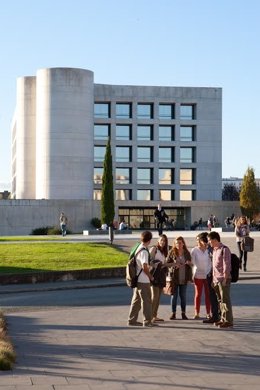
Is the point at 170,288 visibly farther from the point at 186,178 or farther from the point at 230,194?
the point at 230,194

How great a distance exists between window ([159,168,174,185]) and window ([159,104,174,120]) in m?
6.53

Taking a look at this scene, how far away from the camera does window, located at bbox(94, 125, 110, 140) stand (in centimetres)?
9381

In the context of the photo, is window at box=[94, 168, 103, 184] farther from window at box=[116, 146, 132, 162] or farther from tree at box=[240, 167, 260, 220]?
tree at box=[240, 167, 260, 220]

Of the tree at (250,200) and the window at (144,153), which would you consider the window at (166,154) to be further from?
the tree at (250,200)

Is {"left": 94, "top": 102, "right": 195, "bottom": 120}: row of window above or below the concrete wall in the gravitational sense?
above

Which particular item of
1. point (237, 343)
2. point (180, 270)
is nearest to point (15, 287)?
point (180, 270)

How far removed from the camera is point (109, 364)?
10.1 metres

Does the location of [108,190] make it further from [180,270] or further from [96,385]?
[96,385]

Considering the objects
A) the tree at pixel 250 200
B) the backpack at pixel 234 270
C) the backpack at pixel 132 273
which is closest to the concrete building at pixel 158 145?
the tree at pixel 250 200

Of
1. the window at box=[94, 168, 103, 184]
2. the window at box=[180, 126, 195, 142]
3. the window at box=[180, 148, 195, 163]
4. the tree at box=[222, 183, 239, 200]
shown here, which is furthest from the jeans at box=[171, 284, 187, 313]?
the tree at box=[222, 183, 239, 200]

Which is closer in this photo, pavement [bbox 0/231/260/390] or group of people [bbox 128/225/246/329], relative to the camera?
pavement [bbox 0/231/260/390]

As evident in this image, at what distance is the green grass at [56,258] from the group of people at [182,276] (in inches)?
435

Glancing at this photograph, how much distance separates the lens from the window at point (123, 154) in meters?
93.8

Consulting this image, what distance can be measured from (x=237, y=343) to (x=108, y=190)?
48454 mm
